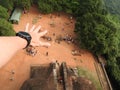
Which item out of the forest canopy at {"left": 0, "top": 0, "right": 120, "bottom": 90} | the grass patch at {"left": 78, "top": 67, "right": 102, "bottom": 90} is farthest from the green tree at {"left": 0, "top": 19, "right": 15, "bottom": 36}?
the grass patch at {"left": 78, "top": 67, "right": 102, "bottom": 90}

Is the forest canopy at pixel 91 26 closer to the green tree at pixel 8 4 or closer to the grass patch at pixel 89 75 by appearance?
the green tree at pixel 8 4

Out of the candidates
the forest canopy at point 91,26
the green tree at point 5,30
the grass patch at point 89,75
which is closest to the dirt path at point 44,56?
the grass patch at point 89,75

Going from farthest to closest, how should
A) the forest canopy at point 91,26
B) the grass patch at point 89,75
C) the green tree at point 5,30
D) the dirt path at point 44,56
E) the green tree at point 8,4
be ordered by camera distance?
the green tree at point 8,4 < the forest canopy at point 91,26 < the green tree at point 5,30 < the grass patch at point 89,75 < the dirt path at point 44,56

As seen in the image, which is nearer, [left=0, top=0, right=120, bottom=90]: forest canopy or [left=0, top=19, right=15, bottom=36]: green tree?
[left=0, top=19, right=15, bottom=36]: green tree

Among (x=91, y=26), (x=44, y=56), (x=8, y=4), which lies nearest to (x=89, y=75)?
(x=44, y=56)

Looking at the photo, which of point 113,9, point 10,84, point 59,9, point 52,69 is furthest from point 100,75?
point 113,9

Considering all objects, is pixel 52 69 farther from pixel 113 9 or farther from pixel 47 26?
pixel 113 9

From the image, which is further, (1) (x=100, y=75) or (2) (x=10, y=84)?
(1) (x=100, y=75)

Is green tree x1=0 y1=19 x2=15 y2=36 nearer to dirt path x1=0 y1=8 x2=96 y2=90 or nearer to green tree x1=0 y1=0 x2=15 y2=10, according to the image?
dirt path x1=0 y1=8 x2=96 y2=90
